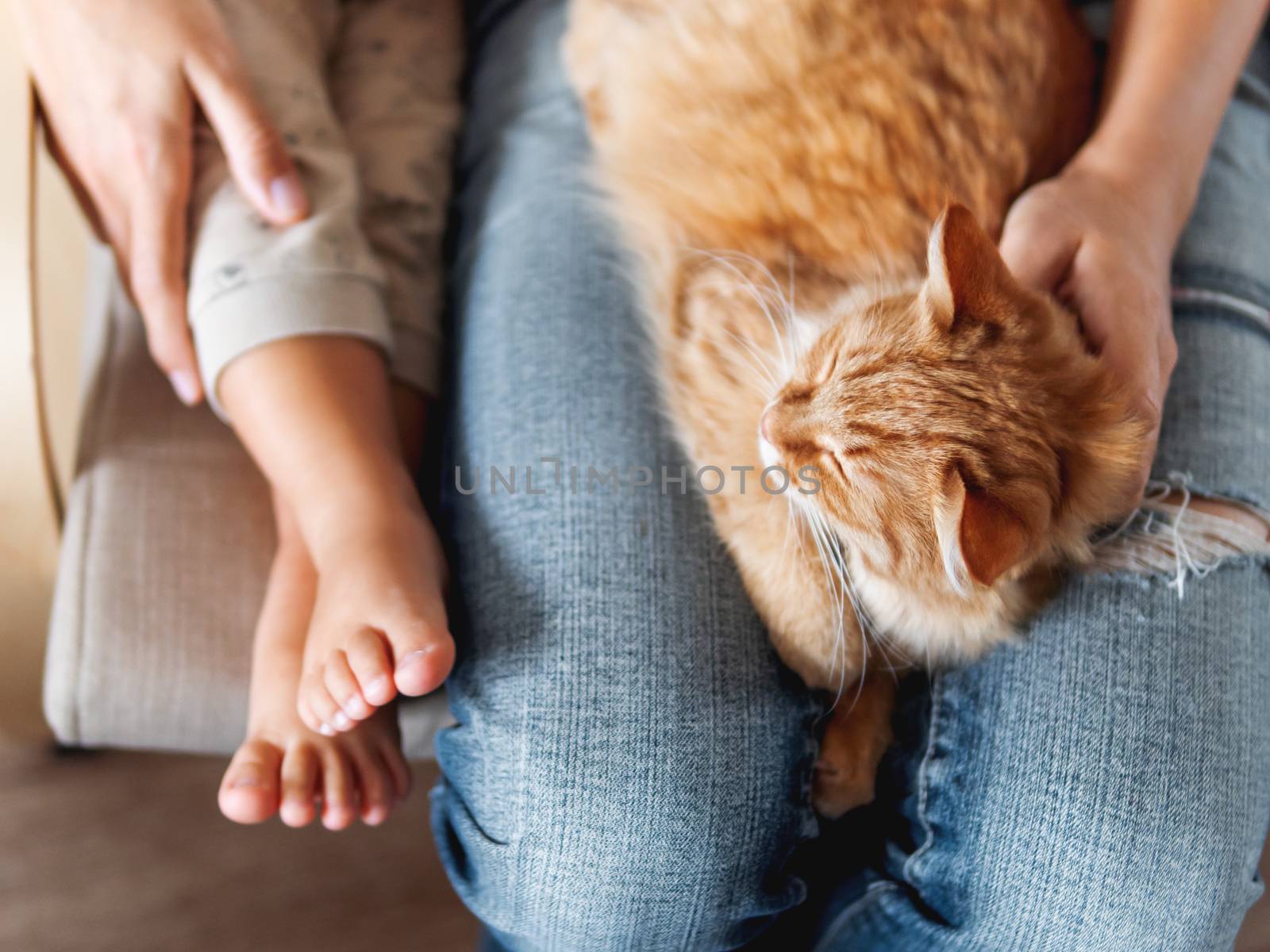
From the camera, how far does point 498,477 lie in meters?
0.93

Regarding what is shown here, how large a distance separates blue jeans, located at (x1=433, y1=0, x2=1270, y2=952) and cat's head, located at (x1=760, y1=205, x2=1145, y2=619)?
125mm

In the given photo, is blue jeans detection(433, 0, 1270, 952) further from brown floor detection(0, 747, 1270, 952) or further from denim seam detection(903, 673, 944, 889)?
brown floor detection(0, 747, 1270, 952)

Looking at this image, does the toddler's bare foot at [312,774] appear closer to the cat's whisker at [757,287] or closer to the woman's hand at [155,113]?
the woman's hand at [155,113]

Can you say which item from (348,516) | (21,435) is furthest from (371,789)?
(21,435)

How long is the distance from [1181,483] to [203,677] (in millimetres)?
1035

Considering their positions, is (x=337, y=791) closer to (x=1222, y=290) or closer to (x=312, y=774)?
(x=312, y=774)


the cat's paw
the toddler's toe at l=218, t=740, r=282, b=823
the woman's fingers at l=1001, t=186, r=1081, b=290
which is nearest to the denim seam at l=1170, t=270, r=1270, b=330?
the woman's fingers at l=1001, t=186, r=1081, b=290

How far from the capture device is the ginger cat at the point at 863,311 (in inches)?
31.7

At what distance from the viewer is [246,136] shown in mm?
972

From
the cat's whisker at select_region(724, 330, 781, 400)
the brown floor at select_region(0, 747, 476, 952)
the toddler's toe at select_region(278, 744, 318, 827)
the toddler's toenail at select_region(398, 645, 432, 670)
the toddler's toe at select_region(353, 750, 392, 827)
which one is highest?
the cat's whisker at select_region(724, 330, 781, 400)

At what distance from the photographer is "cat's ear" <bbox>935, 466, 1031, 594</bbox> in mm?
700

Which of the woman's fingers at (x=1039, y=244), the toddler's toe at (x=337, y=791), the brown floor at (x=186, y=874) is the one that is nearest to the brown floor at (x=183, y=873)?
the brown floor at (x=186, y=874)

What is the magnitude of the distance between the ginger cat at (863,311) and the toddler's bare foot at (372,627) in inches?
12.0

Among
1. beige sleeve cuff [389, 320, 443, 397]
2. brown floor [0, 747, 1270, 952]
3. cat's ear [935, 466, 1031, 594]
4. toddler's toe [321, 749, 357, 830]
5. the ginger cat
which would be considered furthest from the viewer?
brown floor [0, 747, 1270, 952]
